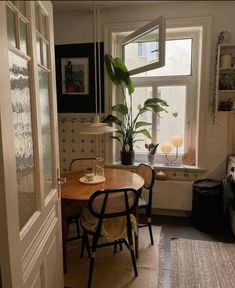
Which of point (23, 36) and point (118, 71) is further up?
point (118, 71)

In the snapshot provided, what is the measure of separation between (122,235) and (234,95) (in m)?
2.22

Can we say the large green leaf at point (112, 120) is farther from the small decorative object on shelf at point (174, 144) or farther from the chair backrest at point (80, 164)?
the small decorative object on shelf at point (174, 144)

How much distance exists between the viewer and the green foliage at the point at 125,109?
310cm

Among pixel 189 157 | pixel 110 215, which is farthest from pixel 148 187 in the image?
pixel 189 157

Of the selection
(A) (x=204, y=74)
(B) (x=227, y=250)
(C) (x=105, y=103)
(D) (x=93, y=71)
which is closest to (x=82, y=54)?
(D) (x=93, y=71)

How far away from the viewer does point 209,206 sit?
9.39ft

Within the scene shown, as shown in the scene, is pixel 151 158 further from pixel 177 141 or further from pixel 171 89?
pixel 171 89

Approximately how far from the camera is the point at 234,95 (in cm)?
305

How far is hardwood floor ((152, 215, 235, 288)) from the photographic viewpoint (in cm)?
267

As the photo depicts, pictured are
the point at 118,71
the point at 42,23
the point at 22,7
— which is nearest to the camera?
the point at 22,7

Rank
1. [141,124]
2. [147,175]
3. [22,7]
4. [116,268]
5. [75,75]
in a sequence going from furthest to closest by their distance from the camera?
[75,75], [141,124], [147,175], [116,268], [22,7]

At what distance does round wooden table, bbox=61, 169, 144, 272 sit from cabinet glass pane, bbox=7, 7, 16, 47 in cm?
137

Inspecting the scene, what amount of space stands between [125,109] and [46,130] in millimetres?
1840

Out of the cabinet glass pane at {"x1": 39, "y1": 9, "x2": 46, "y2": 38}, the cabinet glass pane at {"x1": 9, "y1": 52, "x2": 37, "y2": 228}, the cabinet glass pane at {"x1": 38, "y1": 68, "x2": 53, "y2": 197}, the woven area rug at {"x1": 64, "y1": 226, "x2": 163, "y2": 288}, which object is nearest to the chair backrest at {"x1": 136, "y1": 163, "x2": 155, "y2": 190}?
the woven area rug at {"x1": 64, "y1": 226, "x2": 163, "y2": 288}
